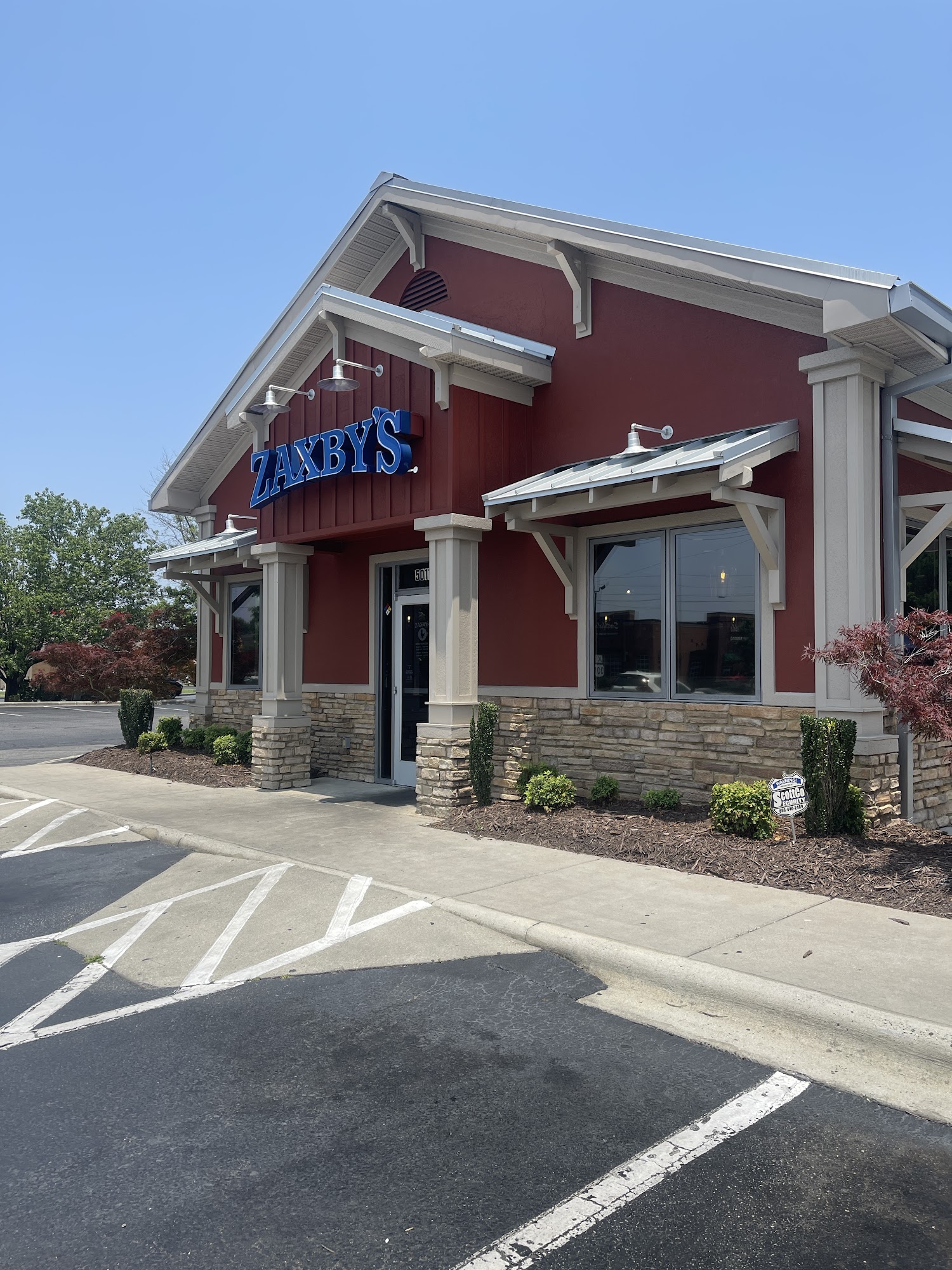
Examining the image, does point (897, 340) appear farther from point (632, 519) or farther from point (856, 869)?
point (856, 869)

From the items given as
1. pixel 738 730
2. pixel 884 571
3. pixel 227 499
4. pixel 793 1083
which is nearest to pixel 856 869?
pixel 738 730

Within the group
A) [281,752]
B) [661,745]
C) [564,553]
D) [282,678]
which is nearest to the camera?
[661,745]

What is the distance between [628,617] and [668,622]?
564 mm

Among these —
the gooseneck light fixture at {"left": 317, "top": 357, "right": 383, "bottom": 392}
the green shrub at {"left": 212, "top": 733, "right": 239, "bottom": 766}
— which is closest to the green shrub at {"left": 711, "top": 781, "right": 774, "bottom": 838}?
the gooseneck light fixture at {"left": 317, "top": 357, "right": 383, "bottom": 392}

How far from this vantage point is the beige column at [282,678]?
515 inches

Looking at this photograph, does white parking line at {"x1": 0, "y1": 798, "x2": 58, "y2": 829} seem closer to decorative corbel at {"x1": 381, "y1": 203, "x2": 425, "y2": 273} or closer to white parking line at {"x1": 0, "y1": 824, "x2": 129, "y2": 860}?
white parking line at {"x1": 0, "y1": 824, "x2": 129, "y2": 860}

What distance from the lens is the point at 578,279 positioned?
1102 centimetres

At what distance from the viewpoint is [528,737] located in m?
11.5

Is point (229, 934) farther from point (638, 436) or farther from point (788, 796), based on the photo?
point (638, 436)

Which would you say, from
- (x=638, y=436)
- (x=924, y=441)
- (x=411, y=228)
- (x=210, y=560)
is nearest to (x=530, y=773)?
(x=638, y=436)

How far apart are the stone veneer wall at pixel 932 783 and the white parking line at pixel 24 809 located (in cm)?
976

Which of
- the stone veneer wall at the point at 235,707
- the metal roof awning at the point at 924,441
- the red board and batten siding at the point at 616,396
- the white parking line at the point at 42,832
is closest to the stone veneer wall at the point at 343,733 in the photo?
the stone veneer wall at the point at 235,707

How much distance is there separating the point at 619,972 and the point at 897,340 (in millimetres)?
6200

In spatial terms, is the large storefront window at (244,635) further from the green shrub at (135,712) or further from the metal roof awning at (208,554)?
the green shrub at (135,712)
